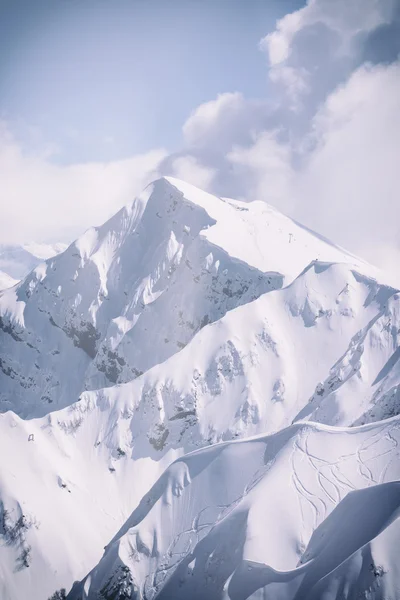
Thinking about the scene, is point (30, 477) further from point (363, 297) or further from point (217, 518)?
point (363, 297)

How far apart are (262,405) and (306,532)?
62.9 m

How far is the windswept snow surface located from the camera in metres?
50.5


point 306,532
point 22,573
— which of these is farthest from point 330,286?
point 22,573

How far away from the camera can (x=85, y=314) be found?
185 metres

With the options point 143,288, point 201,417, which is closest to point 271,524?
point 201,417

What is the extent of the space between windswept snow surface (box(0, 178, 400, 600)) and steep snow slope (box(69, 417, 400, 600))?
9.0 inches

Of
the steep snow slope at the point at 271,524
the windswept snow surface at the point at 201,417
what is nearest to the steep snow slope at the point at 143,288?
the windswept snow surface at the point at 201,417

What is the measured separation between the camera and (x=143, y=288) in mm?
170000

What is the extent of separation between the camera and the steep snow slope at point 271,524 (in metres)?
43.4

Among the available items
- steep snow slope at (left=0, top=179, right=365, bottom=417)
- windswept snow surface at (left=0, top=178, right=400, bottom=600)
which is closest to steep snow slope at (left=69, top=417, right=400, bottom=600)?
windswept snow surface at (left=0, top=178, right=400, bottom=600)

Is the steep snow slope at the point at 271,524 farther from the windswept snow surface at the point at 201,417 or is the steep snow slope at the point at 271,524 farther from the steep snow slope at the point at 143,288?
the steep snow slope at the point at 143,288

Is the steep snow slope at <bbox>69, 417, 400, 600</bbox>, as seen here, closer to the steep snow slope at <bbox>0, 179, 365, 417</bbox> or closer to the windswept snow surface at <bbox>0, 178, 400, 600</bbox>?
the windswept snow surface at <bbox>0, 178, 400, 600</bbox>

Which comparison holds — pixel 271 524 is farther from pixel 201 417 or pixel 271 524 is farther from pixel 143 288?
pixel 143 288

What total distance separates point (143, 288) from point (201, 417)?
226 feet
